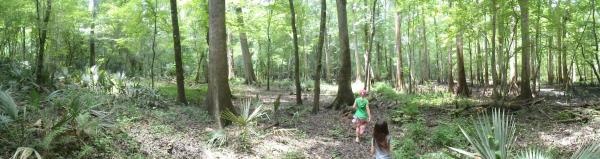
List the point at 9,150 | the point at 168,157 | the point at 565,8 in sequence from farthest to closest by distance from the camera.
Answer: the point at 565,8 < the point at 168,157 < the point at 9,150

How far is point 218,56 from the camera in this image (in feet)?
36.2

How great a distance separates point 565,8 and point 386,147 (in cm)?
1825

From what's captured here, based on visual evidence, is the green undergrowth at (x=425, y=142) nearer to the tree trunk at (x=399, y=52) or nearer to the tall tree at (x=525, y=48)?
the tall tree at (x=525, y=48)

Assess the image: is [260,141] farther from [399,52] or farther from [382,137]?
[399,52]

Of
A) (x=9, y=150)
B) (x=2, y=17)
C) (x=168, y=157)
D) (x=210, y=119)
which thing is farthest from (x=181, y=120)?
(x=2, y=17)

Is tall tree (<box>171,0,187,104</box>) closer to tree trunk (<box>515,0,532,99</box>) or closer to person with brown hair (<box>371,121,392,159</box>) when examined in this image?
person with brown hair (<box>371,121,392,159</box>)

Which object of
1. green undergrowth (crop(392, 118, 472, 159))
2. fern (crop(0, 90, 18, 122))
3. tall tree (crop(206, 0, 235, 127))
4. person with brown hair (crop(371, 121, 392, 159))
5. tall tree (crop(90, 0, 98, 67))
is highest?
tall tree (crop(90, 0, 98, 67))

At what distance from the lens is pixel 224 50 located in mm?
11195

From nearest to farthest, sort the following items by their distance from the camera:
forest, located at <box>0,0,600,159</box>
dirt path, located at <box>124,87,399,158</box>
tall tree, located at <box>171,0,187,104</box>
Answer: forest, located at <box>0,0,600,159</box> < dirt path, located at <box>124,87,399,158</box> < tall tree, located at <box>171,0,187,104</box>

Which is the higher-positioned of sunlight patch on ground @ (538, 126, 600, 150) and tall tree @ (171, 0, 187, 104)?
tall tree @ (171, 0, 187, 104)

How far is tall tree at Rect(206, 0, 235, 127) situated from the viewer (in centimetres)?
1091

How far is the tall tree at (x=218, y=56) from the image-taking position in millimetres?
10906

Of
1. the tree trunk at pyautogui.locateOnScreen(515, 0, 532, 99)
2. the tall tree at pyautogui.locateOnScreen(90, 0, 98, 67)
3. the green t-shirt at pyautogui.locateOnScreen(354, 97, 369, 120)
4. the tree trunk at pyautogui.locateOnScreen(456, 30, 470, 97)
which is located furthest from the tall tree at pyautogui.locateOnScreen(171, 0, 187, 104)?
the tree trunk at pyautogui.locateOnScreen(456, 30, 470, 97)

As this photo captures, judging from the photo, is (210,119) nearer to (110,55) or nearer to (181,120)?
(181,120)
